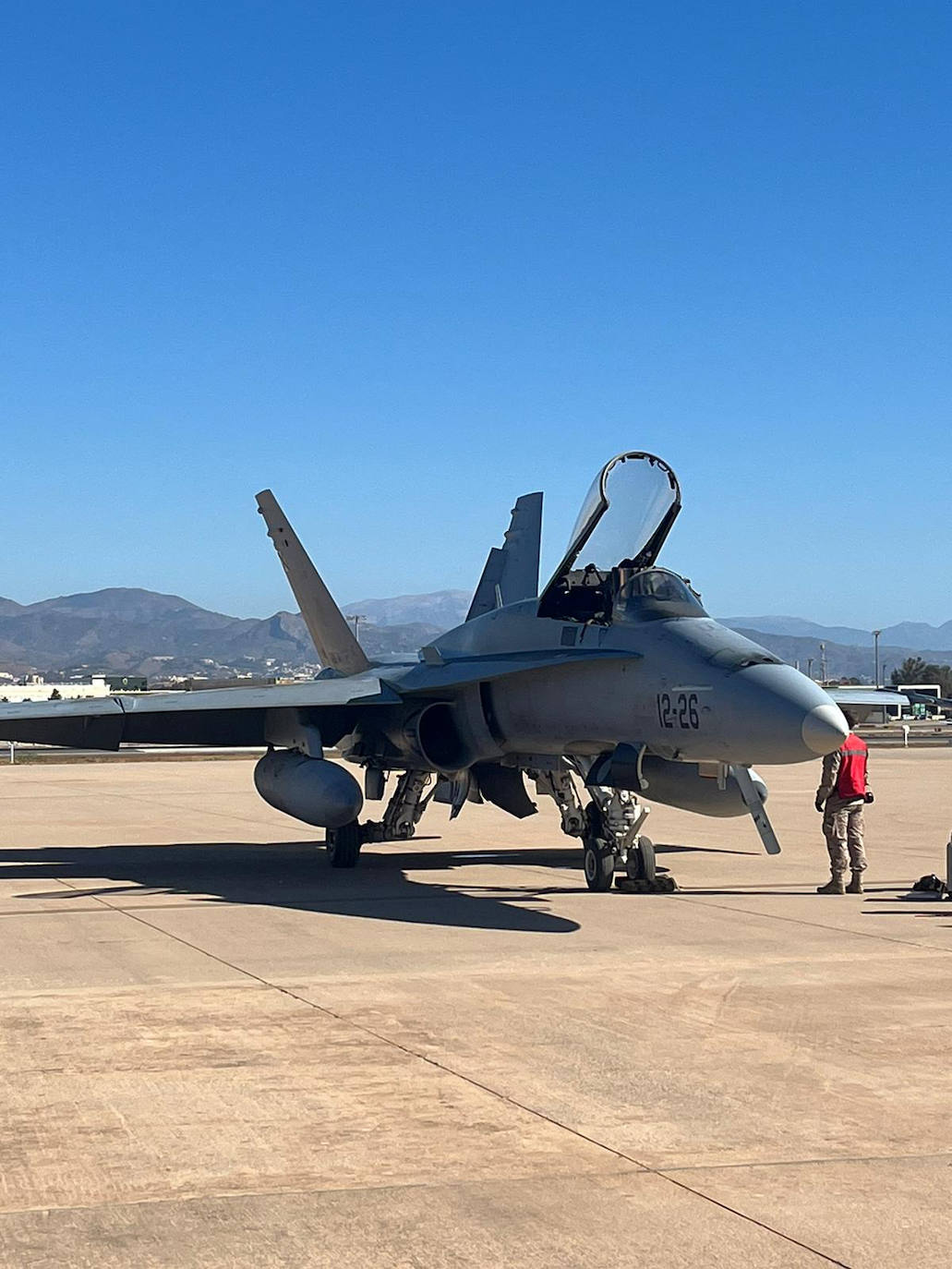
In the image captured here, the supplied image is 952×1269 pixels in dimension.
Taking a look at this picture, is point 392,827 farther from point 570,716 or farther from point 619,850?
point 570,716

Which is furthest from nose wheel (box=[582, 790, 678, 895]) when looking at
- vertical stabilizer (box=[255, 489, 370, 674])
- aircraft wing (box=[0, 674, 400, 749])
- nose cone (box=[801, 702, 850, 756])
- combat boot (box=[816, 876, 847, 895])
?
vertical stabilizer (box=[255, 489, 370, 674])

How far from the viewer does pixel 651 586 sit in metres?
12.6

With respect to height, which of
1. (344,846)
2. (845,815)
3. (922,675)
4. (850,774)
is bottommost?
(344,846)

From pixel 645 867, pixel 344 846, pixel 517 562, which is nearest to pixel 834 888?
pixel 645 867

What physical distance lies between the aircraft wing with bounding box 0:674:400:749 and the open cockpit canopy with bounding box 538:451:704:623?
2.30 metres

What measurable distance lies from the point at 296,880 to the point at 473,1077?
8.44 metres

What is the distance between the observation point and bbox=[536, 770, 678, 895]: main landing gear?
13008mm

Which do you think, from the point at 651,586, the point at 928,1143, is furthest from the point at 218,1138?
the point at 651,586

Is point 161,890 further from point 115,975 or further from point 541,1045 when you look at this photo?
point 541,1045

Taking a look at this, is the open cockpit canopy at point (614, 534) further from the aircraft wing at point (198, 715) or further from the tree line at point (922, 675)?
the tree line at point (922, 675)

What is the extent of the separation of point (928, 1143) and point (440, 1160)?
1727 mm

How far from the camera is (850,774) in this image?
13.1 m

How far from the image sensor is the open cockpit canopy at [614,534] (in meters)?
13.1

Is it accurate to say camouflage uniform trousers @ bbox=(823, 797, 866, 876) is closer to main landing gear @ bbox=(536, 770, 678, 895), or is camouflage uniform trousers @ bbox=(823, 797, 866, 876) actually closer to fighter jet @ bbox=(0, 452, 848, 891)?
fighter jet @ bbox=(0, 452, 848, 891)
